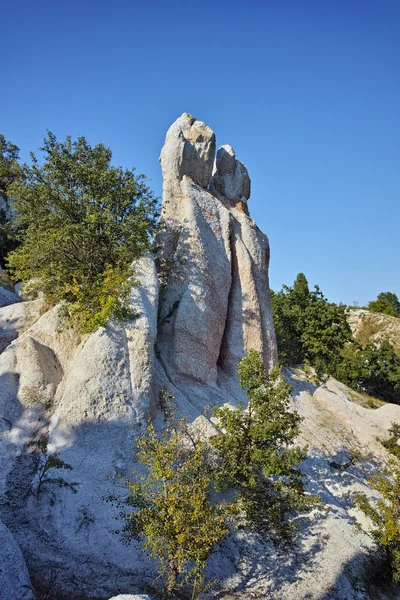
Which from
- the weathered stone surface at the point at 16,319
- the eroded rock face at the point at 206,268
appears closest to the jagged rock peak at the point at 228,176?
the eroded rock face at the point at 206,268

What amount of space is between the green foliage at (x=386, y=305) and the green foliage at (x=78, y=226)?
259 feet

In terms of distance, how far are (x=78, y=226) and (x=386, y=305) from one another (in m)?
88.7

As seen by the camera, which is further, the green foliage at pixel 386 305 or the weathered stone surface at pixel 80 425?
the green foliage at pixel 386 305

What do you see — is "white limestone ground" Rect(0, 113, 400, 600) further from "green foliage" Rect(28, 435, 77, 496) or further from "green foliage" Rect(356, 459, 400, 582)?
"green foliage" Rect(356, 459, 400, 582)

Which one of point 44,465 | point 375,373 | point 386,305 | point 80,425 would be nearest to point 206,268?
point 80,425

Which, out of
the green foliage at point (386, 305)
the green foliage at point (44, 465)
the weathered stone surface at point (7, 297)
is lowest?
the green foliage at point (44, 465)

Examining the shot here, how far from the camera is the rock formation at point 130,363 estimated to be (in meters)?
12.1

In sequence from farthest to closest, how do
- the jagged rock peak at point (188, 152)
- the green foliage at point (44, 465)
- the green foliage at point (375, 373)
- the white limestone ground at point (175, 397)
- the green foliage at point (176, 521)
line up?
the green foliage at point (375, 373) → the jagged rock peak at point (188, 152) → the green foliage at point (44, 465) → the white limestone ground at point (175, 397) → the green foliage at point (176, 521)

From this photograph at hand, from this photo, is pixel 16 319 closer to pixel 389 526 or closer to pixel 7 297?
pixel 7 297

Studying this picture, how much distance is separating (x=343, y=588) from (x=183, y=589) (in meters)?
5.33

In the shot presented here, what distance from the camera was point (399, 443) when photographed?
23.0 m

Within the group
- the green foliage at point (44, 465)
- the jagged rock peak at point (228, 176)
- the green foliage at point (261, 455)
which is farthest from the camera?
the jagged rock peak at point (228, 176)

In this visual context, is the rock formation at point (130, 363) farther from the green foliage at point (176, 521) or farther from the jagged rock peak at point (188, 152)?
the green foliage at point (176, 521)

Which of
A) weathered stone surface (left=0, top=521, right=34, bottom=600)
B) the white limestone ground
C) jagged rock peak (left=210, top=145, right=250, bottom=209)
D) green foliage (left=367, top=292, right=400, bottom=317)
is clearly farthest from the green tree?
green foliage (left=367, top=292, right=400, bottom=317)
